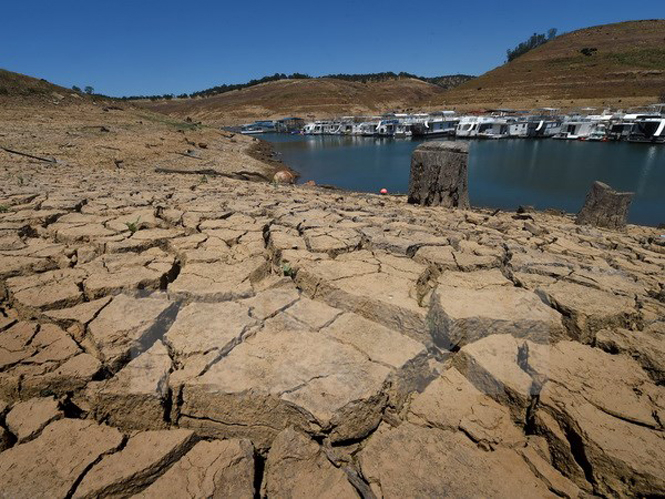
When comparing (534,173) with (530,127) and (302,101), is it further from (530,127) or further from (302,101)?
(302,101)

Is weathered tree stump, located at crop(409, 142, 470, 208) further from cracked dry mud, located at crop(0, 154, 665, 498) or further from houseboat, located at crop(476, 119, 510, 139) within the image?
houseboat, located at crop(476, 119, 510, 139)

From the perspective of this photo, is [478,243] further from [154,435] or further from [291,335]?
[154,435]

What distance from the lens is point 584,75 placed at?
4600 cm

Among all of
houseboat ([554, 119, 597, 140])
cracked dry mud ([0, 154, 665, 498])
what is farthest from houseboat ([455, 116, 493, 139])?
cracked dry mud ([0, 154, 665, 498])

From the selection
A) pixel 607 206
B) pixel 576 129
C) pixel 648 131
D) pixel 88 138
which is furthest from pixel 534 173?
pixel 576 129

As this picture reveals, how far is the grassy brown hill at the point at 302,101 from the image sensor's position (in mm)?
52000

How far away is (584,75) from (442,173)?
56.4 meters

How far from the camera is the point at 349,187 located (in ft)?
37.5

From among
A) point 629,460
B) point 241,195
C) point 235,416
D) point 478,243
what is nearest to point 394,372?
point 235,416

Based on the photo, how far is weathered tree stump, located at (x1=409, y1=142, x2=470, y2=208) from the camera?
4.98 m

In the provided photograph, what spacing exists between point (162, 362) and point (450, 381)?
3.83ft

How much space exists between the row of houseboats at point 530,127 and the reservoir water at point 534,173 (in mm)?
2572

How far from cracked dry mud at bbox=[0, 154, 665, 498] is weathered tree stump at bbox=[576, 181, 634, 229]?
3.13m

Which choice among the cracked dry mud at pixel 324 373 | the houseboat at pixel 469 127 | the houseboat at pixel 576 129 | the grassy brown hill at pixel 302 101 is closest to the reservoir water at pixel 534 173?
the houseboat at pixel 576 129
